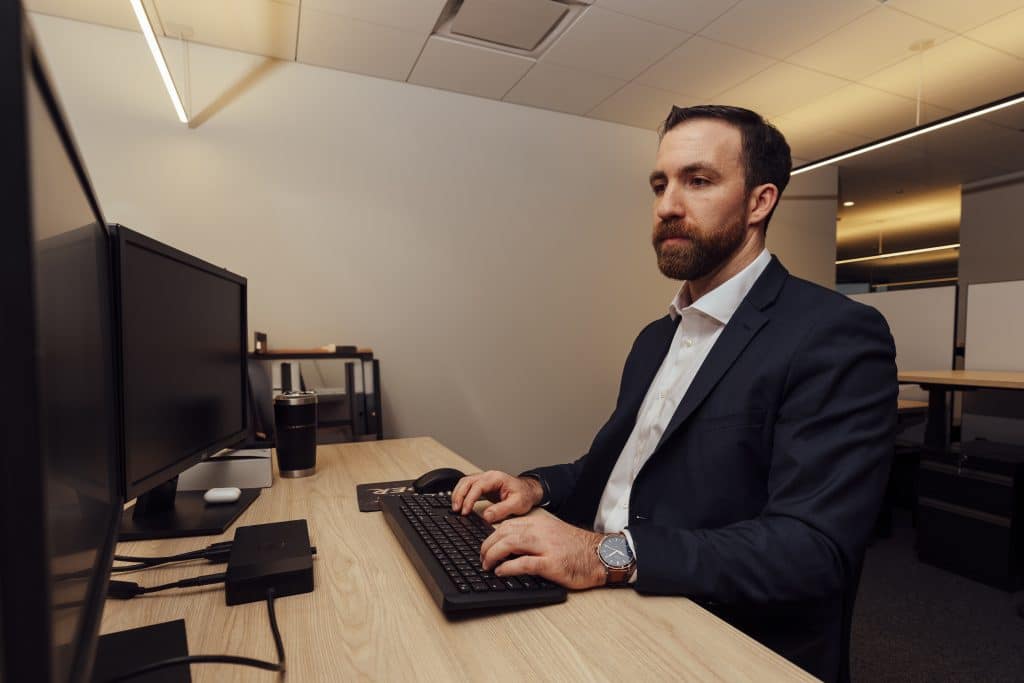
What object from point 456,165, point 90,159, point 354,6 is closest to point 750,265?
point 354,6

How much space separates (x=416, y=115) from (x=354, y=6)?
0.80 metres

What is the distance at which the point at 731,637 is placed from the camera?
0.58 metres

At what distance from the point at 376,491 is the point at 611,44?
107 inches

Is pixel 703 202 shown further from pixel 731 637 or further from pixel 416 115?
pixel 416 115

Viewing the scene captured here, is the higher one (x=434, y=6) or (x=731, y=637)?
(x=434, y=6)

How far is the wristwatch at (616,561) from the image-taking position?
689 mm

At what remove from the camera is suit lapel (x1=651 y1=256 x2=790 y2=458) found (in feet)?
3.07

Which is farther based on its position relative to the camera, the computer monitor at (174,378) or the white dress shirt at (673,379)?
the white dress shirt at (673,379)

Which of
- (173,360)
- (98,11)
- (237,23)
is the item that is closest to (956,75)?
(237,23)

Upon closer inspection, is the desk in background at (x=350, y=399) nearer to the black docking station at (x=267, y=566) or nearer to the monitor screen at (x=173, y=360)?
the monitor screen at (x=173, y=360)

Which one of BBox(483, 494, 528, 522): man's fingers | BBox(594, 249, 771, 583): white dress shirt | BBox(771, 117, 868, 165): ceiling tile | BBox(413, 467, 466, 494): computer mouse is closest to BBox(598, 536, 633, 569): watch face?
BBox(483, 494, 528, 522): man's fingers

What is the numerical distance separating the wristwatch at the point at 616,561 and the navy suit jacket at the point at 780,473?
0.02 meters

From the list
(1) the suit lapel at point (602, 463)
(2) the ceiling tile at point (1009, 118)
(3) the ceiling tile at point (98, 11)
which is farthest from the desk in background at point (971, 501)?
(3) the ceiling tile at point (98, 11)

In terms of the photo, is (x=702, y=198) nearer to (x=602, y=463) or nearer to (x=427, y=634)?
(x=602, y=463)
